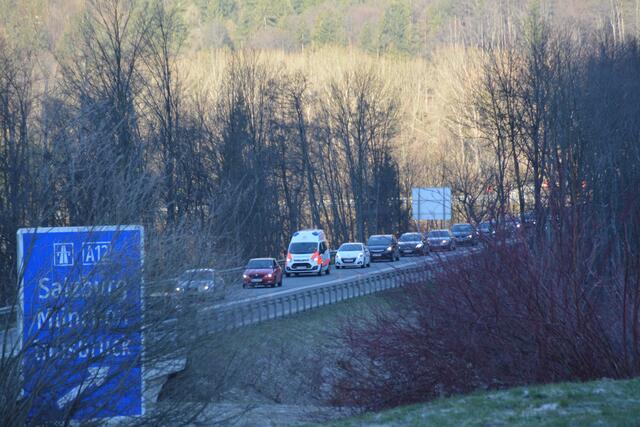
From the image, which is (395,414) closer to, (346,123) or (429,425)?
(429,425)

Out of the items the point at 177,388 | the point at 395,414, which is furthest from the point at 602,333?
the point at 177,388

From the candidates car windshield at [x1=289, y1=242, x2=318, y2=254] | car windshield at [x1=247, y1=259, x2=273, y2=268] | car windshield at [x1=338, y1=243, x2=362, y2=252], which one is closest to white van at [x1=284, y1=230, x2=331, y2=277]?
car windshield at [x1=289, y1=242, x2=318, y2=254]

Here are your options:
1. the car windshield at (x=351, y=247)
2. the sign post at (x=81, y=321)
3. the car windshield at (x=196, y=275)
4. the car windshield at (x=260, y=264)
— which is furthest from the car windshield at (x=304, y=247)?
the sign post at (x=81, y=321)

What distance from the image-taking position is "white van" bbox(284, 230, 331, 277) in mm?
45219

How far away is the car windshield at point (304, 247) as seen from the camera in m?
45.3

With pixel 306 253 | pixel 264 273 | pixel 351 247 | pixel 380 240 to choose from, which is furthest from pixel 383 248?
pixel 264 273

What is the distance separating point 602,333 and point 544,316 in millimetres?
1042

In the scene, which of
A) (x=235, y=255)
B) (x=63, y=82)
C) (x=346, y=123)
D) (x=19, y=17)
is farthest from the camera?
(x=346, y=123)

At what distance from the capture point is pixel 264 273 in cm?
3903

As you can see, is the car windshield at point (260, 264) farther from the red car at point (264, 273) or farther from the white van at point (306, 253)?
the white van at point (306, 253)

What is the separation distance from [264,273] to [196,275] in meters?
26.1

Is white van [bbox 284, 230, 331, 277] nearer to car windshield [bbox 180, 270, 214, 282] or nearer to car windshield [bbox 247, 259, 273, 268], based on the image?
car windshield [bbox 247, 259, 273, 268]

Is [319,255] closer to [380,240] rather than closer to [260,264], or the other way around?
[260,264]

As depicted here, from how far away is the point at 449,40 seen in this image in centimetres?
11369
